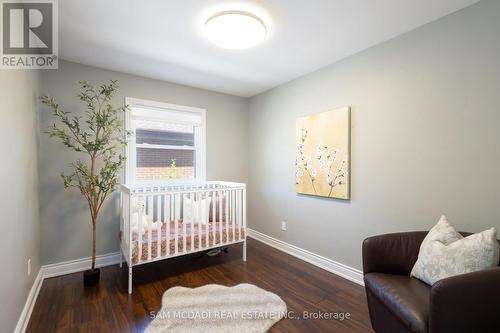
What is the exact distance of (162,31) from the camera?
213 centimetres

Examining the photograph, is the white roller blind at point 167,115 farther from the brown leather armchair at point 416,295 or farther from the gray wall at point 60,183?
the brown leather armchair at point 416,295

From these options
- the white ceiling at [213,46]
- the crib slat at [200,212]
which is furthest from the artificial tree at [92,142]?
the crib slat at [200,212]

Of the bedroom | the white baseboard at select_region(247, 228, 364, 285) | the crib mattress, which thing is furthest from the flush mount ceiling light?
the white baseboard at select_region(247, 228, 364, 285)

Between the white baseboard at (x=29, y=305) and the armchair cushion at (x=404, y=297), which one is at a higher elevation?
the armchair cushion at (x=404, y=297)

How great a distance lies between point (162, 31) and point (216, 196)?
190cm

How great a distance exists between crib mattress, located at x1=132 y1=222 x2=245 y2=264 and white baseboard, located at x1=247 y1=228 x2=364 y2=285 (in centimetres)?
78

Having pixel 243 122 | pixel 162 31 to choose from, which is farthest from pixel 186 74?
pixel 243 122

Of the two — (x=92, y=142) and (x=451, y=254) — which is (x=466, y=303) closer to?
(x=451, y=254)

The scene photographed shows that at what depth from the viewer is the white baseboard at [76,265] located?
256 centimetres

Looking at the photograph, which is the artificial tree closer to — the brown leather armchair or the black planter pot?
the black planter pot

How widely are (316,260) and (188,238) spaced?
5.28 ft

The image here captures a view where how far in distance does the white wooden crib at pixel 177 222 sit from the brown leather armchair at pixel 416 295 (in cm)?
167

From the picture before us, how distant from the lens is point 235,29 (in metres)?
1.92

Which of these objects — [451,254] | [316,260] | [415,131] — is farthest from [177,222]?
[415,131]
